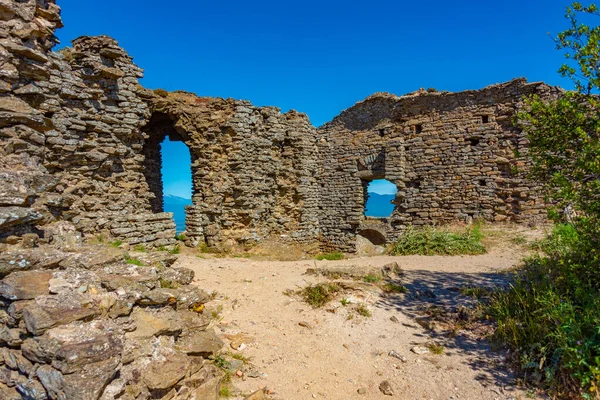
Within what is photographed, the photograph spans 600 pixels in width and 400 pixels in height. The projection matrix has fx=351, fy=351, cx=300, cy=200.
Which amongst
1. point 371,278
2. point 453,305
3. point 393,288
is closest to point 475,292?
point 453,305

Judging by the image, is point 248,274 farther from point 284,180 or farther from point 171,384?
point 284,180

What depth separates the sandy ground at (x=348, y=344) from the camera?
3549mm

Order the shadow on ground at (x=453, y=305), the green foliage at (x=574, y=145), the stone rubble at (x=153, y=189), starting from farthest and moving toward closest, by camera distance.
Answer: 1. the green foliage at (x=574, y=145)
2. the shadow on ground at (x=453, y=305)
3. the stone rubble at (x=153, y=189)

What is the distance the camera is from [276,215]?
1292 cm

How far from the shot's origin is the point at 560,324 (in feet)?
11.8

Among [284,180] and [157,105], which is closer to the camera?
[157,105]

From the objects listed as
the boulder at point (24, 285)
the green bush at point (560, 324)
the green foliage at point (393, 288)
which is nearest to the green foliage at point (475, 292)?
the green bush at point (560, 324)

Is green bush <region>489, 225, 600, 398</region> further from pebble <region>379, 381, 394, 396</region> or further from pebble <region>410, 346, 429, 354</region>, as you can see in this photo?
pebble <region>379, 381, 394, 396</region>

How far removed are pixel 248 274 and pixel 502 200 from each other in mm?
8691

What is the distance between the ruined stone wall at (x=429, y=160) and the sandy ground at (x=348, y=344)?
5.38 metres

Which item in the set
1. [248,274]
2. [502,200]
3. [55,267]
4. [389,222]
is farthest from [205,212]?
[502,200]

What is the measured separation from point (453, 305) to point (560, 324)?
166 centimetres

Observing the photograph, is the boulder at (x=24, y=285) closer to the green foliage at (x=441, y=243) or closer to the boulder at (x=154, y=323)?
the boulder at (x=154, y=323)

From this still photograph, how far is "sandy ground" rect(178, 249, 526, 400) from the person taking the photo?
11.6 feet
